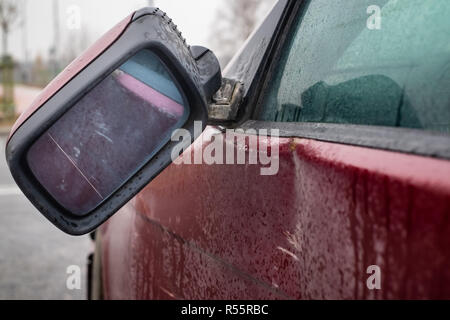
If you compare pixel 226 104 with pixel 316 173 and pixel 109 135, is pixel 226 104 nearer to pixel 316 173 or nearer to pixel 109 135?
pixel 109 135

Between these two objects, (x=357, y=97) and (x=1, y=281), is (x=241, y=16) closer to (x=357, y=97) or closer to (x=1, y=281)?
(x=1, y=281)

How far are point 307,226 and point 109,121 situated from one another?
53 cm

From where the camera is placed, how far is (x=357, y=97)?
1.02m

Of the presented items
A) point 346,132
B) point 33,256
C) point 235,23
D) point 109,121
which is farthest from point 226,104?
point 235,23

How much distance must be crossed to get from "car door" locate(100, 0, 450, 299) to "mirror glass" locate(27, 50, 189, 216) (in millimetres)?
219

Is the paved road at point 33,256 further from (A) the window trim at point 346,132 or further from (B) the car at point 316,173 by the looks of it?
(A) the window trim at point 346,132

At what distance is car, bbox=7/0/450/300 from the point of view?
76 centimetres

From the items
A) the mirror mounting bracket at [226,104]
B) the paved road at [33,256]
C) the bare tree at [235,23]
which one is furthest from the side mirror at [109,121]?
the bare tree at [235,23]

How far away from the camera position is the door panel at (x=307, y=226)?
0.72 meters

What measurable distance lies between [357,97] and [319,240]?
33 cm

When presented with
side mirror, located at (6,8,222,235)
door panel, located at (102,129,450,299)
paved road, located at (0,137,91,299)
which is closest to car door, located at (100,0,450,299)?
door panel, located at (102,129,450,299)

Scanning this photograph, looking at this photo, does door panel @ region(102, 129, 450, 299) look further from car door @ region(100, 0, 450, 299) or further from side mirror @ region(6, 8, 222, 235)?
side mirror @ region(6, 8, 222, 235)

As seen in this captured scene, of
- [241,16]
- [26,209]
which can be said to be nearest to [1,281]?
[26,209]

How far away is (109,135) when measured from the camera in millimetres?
1141
